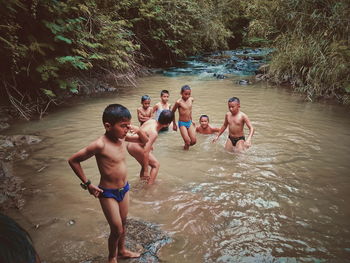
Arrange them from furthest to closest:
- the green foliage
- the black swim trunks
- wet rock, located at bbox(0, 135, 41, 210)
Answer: the green foliage < the black swim trunks < wet rock, located at bbox(0, 135, 41, 210)

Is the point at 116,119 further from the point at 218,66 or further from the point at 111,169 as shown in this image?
the point at 218,66

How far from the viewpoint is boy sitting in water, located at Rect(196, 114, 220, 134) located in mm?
→ 6883

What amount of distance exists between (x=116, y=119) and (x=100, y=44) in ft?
24.5

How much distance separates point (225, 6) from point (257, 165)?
2532 centimetres

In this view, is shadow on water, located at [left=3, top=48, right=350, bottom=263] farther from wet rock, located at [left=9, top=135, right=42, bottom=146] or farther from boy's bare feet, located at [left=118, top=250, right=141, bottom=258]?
wet rock, located at [left=9, top=135, right=42, bottom=146]

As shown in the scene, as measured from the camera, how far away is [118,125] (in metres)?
2.48

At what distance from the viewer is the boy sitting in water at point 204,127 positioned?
6883 millimetres

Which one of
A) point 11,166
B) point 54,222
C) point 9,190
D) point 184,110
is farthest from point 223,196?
point 11,166

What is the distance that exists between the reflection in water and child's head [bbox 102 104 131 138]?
49.6 inches

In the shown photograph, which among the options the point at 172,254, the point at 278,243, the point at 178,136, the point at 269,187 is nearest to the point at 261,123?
the point at 178,136

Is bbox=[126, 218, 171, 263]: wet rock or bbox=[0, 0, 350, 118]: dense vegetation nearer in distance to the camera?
bbox=[126, 218, 171, 263]: wet rock

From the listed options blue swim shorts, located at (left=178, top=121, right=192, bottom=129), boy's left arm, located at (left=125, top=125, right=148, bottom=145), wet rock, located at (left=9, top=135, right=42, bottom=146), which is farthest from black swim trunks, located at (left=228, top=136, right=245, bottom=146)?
wet rock, located at (left=9, top=135, right=42, bottom=146)

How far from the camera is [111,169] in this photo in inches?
101

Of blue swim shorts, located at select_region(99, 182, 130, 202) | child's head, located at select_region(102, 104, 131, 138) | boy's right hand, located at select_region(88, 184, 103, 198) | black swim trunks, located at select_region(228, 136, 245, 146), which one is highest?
child's head, located at select_region(102, 104, 131, 138)
